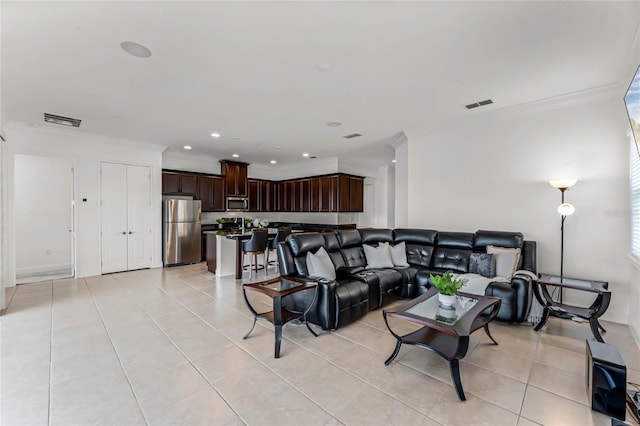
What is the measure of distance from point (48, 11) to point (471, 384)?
14.1 ft

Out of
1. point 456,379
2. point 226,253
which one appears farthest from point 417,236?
point 226,253

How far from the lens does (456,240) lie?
438 cm

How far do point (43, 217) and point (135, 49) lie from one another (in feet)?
18.9

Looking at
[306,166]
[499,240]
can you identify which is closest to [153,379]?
[499,240]

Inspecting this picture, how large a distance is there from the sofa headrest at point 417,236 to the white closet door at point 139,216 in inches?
214

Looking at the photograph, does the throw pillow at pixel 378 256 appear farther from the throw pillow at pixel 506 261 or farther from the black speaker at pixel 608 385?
the black speaker at pixel 608 385

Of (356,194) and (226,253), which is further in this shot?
(356,194)

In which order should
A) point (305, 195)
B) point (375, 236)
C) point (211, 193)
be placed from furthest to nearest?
1. point (305, 195)
2. point (211, 193)
3. point (375, 236)

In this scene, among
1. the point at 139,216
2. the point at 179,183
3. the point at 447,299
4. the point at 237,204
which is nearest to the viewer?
the point at 447,299

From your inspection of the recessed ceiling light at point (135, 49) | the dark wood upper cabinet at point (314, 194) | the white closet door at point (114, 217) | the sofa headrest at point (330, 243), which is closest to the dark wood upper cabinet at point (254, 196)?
the dark wood upper cabinet at point (314, 194)

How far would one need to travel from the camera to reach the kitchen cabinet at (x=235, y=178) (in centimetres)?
789

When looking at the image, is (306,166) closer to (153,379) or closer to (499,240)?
(499,240)

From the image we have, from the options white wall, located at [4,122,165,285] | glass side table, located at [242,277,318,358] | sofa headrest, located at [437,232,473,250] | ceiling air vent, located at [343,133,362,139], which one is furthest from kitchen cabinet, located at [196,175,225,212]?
sofa headrest, located at [437,232,473,250]

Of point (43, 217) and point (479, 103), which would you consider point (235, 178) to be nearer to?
point (43, 217)
